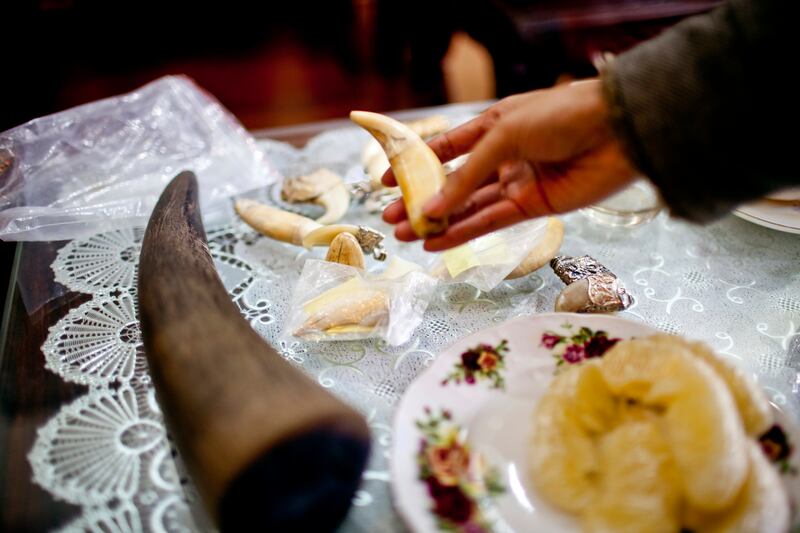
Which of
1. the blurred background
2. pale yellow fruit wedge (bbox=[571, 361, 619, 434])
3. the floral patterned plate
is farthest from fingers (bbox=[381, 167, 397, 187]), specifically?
the blurred background

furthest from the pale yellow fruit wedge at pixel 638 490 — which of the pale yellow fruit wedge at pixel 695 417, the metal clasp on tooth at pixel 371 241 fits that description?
the metal clasp on tooth at pixel 371 241

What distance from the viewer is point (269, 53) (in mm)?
2729

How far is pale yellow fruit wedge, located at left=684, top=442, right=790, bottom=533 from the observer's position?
421 millimetres

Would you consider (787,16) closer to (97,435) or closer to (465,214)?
(465,214)

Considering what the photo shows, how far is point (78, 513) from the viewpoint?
53cm

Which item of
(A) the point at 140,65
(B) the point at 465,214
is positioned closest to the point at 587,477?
(B) the point at 465,214

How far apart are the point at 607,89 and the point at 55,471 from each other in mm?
649

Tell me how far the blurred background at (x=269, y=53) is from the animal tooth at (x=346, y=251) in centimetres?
103

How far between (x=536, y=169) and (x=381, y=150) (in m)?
0.35

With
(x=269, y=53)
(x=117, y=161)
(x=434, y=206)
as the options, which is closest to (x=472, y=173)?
(x=434, y=206)

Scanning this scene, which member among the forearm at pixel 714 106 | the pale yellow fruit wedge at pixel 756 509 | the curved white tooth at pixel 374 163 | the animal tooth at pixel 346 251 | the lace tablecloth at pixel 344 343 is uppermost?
the forearm at pixel 714 106

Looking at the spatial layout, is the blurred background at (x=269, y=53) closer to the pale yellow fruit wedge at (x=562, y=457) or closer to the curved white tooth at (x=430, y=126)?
the curved white tooth at (x=430, y=126)

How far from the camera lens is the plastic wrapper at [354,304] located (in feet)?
2.20

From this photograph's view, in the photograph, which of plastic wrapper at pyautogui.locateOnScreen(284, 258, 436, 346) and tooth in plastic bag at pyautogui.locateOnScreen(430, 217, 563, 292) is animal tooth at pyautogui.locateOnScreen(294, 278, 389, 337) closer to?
plastic wrapper at pyautogui.locateOnScreen(284, 258, 436, 346)
